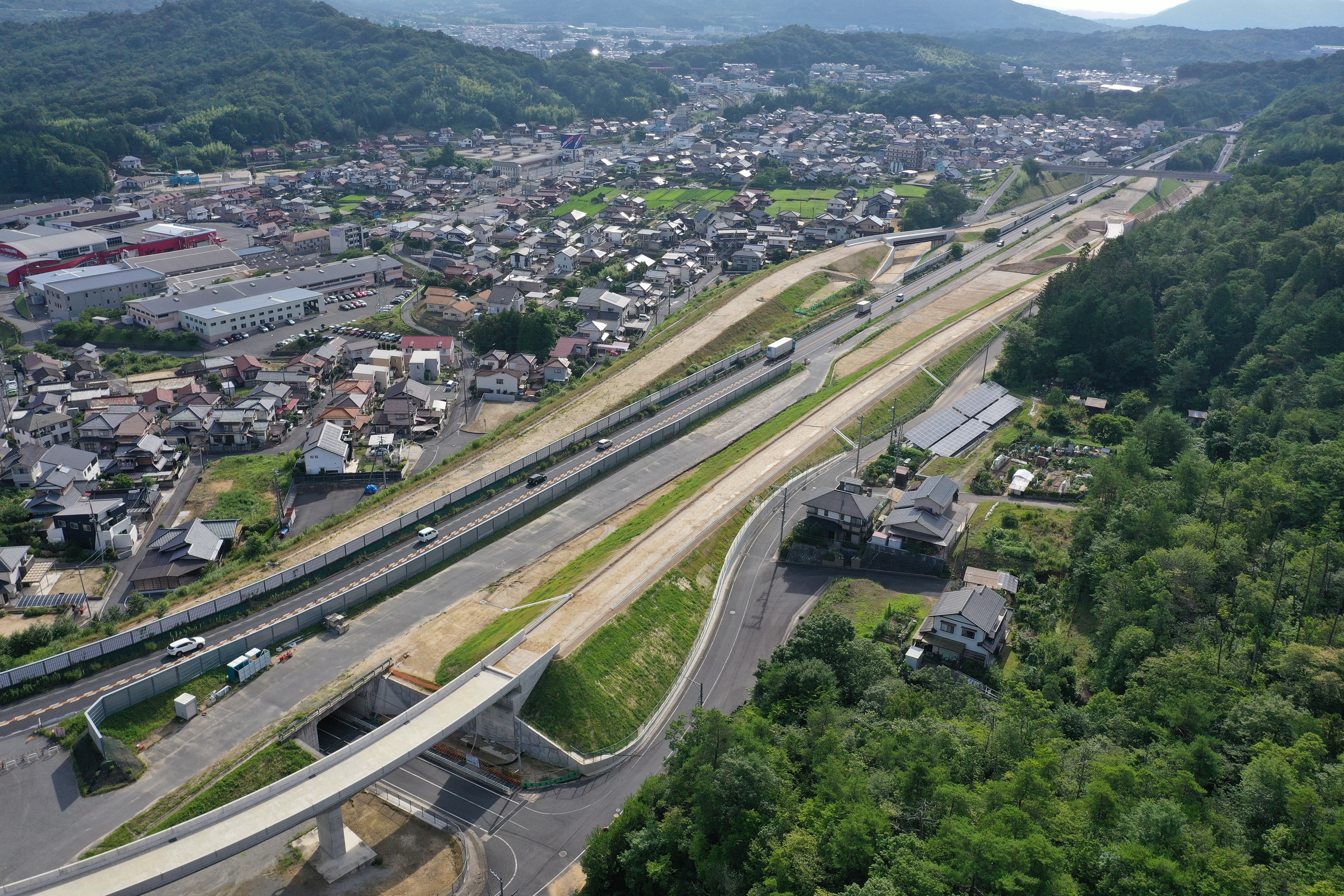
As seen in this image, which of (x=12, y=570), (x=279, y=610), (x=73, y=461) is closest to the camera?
(x=279, y=610)

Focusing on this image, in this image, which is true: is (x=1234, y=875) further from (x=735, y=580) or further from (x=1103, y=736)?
(x=735, y=580)

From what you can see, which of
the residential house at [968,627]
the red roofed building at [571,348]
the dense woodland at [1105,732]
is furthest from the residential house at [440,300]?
the residential house at [968,627]

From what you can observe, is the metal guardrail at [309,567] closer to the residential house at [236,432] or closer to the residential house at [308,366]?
the residential house at [236,432]

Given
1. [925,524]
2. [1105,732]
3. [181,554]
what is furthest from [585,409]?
[1105,732]

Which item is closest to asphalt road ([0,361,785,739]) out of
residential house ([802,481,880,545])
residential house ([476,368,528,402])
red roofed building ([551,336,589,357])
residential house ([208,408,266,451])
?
residential house ([802,481,880,545])

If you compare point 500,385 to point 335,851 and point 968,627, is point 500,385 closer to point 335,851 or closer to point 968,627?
point 968,627

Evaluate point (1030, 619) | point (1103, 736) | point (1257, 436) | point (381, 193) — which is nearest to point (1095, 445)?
point (1257, 436)

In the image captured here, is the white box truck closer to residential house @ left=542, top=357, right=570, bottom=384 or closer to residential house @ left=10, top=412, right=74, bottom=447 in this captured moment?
residential house @ left=542, top=357, right=570, bottom=384
